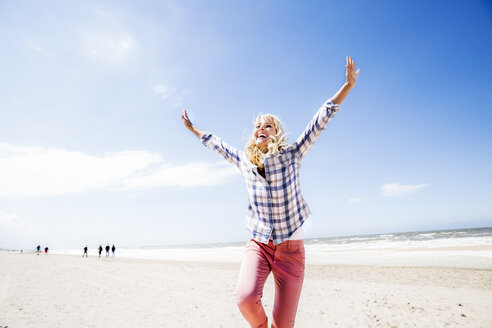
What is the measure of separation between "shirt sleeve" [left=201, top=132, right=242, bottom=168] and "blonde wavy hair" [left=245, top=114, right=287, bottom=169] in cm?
16

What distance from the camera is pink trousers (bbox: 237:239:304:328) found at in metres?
2.23

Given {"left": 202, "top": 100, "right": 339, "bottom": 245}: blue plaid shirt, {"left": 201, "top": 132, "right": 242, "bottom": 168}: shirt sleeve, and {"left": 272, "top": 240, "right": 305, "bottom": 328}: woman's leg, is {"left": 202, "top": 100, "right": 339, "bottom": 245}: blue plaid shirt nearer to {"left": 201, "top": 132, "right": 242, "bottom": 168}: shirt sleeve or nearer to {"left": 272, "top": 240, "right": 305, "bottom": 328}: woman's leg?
{"left": 272, "top": 240, "right": 305, "bottom": 328}: woman's leg

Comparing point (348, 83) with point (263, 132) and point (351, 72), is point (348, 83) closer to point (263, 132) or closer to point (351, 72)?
point (351, 72)

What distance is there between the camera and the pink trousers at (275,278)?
223 centimetres

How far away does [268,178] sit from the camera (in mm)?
2482

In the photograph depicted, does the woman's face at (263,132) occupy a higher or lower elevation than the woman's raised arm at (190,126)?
lower

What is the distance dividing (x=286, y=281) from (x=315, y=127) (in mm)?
1408

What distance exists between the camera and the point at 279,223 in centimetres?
240

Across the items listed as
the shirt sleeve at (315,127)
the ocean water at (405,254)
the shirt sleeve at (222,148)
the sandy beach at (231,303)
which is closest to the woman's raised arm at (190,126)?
the shirt sleeve at (222,148)

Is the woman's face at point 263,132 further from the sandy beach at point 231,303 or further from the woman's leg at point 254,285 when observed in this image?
the sandy beach at point 231,303

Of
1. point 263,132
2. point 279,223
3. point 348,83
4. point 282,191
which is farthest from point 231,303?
point 348,83

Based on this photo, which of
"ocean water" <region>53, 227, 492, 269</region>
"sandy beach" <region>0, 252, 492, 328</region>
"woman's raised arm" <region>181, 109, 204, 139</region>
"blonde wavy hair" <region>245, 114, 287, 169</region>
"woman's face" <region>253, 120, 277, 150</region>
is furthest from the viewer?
"ocean water" <region>53, 227, 492, 269</region>

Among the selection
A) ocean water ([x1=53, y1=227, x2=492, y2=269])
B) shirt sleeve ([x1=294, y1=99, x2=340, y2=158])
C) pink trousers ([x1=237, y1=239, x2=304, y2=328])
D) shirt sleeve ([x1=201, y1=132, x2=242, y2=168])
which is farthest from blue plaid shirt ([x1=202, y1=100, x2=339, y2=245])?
ocean water ([x1=53, y1=227, x2=492, y2=269])

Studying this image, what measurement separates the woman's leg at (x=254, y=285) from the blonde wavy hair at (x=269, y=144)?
0.83 m
